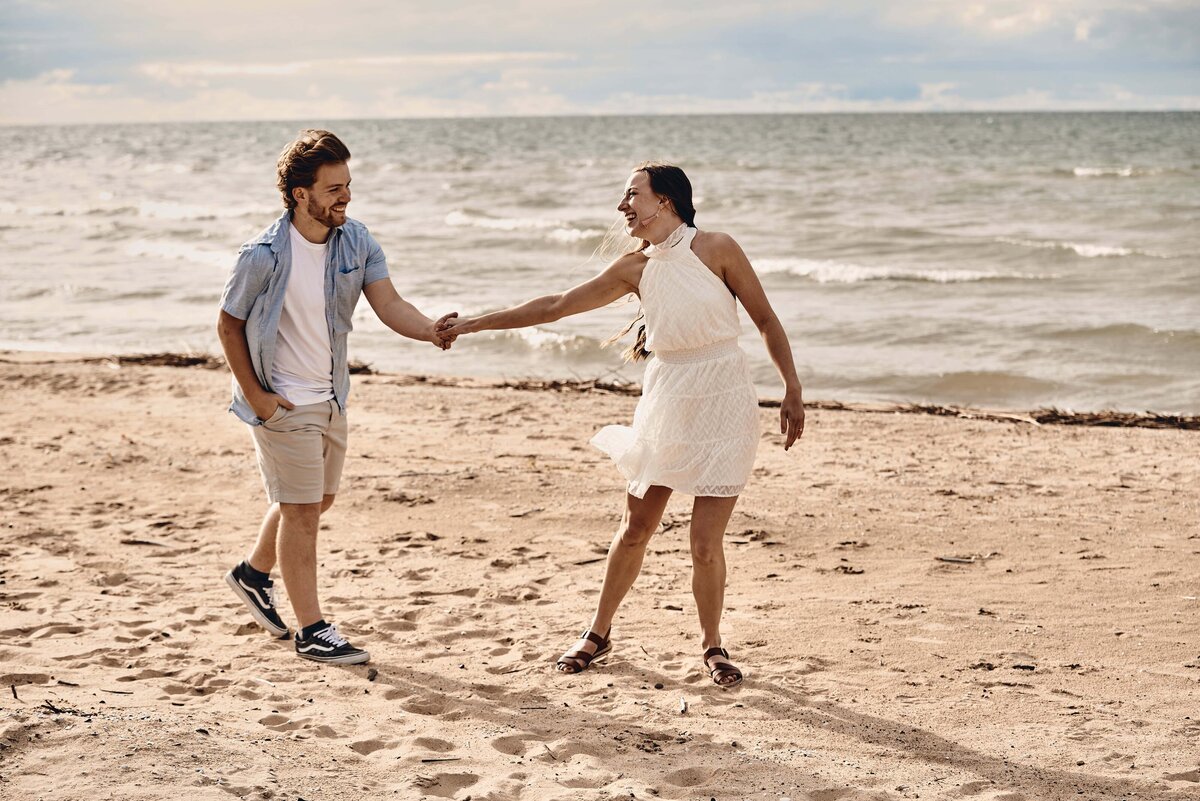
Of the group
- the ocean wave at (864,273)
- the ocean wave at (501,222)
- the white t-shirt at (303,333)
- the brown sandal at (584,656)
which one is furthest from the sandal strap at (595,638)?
the ocean wave at (501,222)

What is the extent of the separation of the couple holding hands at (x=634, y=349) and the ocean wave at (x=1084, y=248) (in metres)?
15.2

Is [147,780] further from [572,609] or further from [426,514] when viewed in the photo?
[426,514]

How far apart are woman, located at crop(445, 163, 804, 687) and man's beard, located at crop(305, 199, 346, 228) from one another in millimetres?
867

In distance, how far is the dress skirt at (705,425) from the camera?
4.33 metres

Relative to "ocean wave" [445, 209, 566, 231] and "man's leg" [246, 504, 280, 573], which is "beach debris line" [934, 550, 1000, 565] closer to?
"man's leg" [246, 504, 280, 573]

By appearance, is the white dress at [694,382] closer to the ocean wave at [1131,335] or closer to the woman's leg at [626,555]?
the woman's leg at [626,555]

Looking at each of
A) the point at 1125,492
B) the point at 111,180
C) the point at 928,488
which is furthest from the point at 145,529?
the point at 111,180

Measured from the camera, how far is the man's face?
4320 mm

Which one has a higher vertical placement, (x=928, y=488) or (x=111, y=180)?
(x=111, y=180)

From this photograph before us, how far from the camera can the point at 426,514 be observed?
6762 mm

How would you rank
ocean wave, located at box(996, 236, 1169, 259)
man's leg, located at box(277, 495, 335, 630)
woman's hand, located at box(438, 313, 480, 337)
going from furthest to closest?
ocean wave, located at box(996, 236, 1169, 259) < woman's hand, located at box(438, 313, 480, 337) < man's leg, located at box(277, 495, 335, 630)

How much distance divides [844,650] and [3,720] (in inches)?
122

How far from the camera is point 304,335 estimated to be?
4484 millimetres

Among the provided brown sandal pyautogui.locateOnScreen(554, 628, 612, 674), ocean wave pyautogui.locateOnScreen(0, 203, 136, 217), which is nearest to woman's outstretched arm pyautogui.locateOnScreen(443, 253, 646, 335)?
brown sandal pyautogui.locateOnScreen(554, 628, 612, 674)
